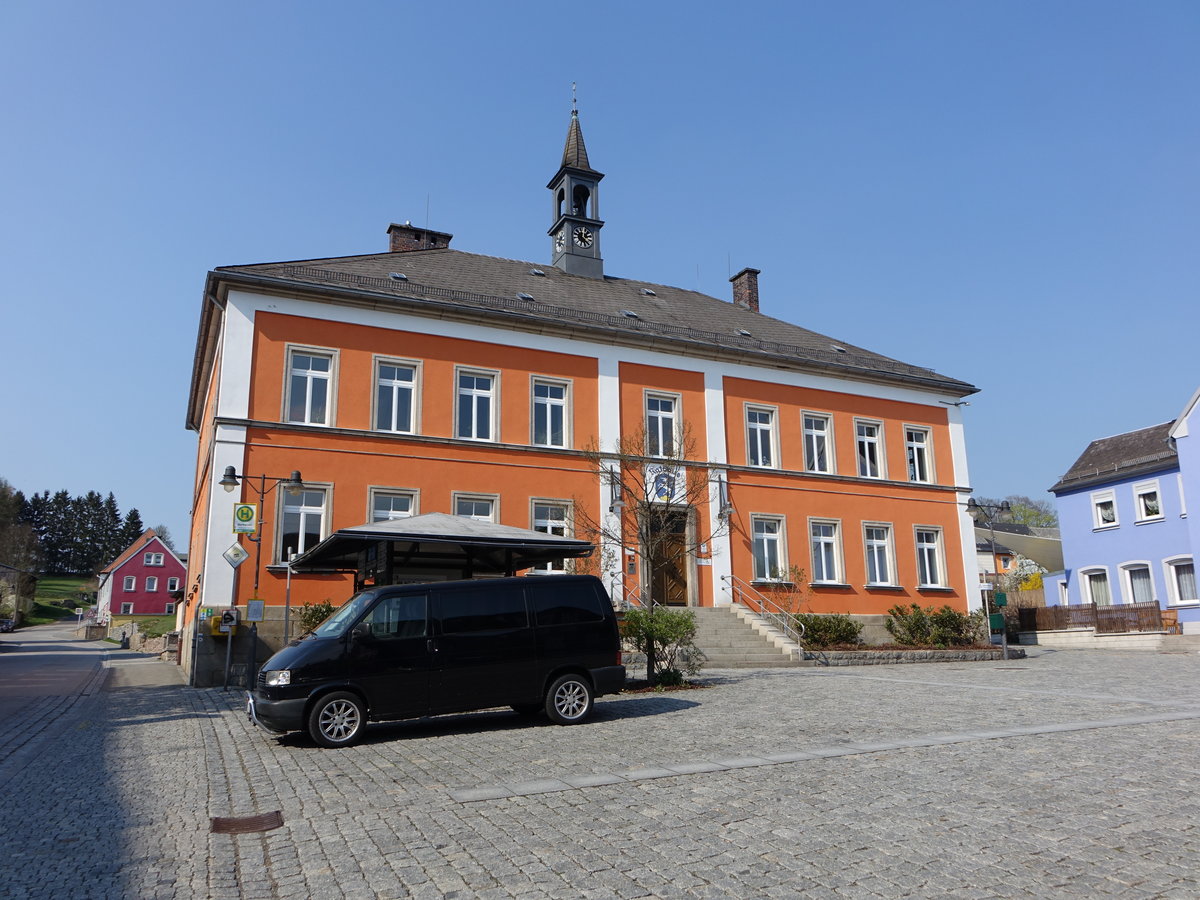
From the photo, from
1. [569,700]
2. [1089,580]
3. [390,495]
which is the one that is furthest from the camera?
[1089,580]

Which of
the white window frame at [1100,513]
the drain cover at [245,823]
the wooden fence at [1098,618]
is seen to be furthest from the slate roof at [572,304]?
the drain cover at [245,823]

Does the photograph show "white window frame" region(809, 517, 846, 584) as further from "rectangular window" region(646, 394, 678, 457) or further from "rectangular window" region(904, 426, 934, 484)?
"rectangular window" region(646, 394, 678, 457)

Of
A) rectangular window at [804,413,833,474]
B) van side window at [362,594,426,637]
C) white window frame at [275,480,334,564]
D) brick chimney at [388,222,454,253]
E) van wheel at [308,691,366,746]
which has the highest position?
brick chimney at [388,222,454,253]

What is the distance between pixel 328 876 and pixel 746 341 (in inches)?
975

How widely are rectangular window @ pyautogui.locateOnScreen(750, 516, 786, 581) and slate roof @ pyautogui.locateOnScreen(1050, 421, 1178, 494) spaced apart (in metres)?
18.4

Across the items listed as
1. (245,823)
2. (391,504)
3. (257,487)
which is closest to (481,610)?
(245,823)

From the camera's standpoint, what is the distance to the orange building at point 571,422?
837 inches

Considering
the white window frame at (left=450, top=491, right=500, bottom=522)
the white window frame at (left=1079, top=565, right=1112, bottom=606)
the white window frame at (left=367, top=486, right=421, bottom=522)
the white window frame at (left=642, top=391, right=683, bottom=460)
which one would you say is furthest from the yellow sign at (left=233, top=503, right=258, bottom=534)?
the white window frame at (left=1079, top=565, right=1112, bottom=606)

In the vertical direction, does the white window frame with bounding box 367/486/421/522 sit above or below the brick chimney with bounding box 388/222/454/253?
below

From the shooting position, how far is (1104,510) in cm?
3762

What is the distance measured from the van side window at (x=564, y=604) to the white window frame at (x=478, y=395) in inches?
466

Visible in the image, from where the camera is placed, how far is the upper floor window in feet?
121

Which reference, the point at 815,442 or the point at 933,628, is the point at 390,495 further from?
the point at 933,628

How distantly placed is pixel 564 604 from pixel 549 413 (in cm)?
1330
